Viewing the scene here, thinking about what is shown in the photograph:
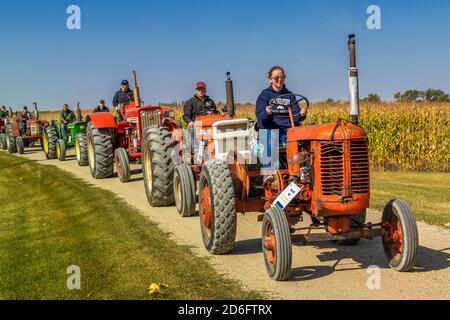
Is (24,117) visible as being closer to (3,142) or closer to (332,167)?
(3,142)

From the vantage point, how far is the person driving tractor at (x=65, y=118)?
2044cm

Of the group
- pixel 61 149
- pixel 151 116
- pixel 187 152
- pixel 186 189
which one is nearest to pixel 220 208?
pixel 186 189

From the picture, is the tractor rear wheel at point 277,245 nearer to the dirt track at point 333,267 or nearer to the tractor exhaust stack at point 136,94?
the dirt track at point 333,267

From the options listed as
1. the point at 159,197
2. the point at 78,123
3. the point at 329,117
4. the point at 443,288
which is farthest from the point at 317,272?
the point at 329,117

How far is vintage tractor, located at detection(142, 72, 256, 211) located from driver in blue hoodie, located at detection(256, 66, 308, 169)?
2.18ft

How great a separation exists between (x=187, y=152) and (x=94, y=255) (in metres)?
3.58

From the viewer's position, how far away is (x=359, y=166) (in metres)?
5.55

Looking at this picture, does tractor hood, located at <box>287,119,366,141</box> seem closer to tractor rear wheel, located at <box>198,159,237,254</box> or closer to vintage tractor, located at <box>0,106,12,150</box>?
tractor rear wheel, located at <box>198,159,237,254</box>

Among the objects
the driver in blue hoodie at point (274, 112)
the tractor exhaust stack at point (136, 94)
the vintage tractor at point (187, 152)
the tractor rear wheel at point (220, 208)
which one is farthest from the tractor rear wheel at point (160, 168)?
the tractor exhaust stack at point (136, 94)

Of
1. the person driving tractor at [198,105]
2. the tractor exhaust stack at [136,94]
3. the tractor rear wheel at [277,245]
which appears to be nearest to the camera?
the tractor rear wheel at [277,245]

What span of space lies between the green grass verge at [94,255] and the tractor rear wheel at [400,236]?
1550 mm

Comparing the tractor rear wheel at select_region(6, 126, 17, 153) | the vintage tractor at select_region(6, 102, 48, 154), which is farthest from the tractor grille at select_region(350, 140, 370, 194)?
the tractor rear wheel at select_region(6, 126, 17, 153)

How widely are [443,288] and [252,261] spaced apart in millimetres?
2082

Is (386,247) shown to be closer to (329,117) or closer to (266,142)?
(266,142)
